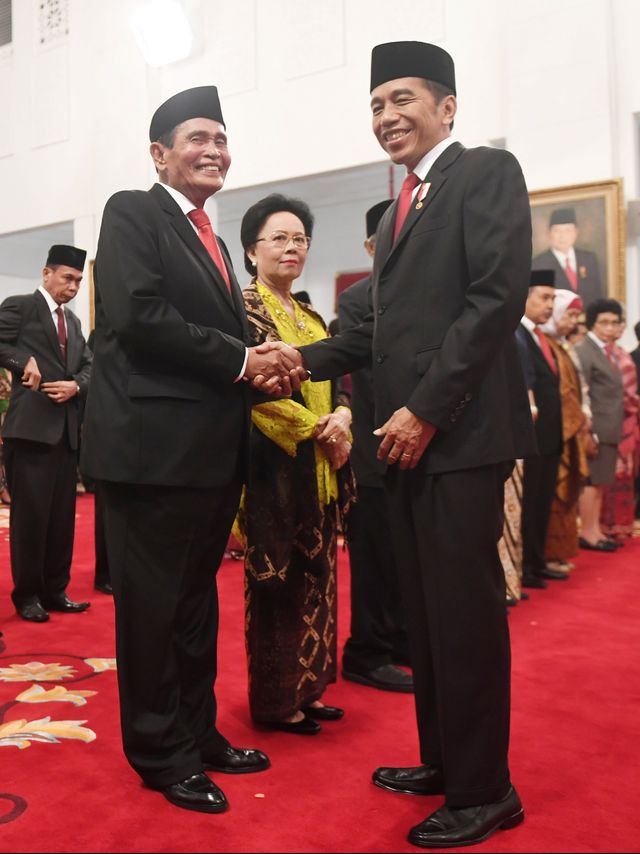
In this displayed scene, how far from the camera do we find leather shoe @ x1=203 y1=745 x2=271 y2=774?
2199mm

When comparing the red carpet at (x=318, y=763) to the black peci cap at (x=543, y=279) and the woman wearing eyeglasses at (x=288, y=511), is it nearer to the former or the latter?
the woman wearing eyeglasses at (x=288, y=511)

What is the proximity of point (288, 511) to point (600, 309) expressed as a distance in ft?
13.4

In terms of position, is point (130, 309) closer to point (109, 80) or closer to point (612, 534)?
point (612, 534)

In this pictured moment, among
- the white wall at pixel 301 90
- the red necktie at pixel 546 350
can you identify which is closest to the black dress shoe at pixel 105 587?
the red necktie at pixel 546 350

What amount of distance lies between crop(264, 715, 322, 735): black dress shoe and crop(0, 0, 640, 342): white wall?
494 cm

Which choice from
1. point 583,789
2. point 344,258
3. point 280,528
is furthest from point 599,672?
point 344,258

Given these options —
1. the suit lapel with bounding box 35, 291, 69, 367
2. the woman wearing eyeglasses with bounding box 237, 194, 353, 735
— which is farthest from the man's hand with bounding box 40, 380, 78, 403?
the woman wearing eyeglasses with bounding box 237, 194, 353, 735

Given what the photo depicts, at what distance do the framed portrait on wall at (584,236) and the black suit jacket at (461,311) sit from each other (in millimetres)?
4710

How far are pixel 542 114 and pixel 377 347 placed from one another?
508cm

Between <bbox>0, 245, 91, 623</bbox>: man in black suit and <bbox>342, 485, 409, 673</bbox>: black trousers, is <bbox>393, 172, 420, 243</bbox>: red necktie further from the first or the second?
<bbox>0, 245, 91, 623</bbox>: man in black suit

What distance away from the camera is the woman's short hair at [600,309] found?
5.84 meters

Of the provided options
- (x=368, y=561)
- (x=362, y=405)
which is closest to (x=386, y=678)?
(x=368, y=561)

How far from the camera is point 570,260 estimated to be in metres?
6.41

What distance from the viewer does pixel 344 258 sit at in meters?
11.4
